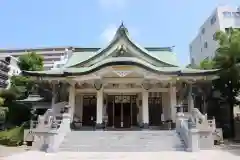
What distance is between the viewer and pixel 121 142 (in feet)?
46.6

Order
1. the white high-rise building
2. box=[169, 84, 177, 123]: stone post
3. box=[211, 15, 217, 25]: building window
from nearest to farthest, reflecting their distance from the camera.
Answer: box=[169, 84, 177, 123]: stone post → the white high-rise building → box=[211, 15, 217, 25]: building window

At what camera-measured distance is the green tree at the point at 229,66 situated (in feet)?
58.0

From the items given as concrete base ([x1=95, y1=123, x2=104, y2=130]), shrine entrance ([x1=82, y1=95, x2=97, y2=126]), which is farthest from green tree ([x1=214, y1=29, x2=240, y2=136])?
shrine entrance ([x1=82, y1=95, x2=97, y2=126])

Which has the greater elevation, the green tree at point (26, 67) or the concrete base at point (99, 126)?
the green tree at point (26, 67)

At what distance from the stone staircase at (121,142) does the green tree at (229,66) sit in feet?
19.2

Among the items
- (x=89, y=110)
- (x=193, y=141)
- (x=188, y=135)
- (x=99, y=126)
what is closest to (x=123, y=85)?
(x=89, y=110)

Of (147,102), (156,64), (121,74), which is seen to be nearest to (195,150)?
(147,102)

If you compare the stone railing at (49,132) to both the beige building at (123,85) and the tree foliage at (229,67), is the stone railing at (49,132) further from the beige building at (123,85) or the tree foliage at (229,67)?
the tree foliage at (229,67)

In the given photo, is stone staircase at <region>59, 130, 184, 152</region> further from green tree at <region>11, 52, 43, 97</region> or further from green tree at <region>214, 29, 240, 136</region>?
green tree at <region>11, 52, 43, 97</region>

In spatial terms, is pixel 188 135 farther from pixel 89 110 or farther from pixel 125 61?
pixel 89 110

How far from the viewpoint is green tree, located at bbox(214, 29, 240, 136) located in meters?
17.7

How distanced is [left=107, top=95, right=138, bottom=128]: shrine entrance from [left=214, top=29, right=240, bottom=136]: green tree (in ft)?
21.3

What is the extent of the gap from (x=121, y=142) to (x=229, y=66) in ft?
31.5

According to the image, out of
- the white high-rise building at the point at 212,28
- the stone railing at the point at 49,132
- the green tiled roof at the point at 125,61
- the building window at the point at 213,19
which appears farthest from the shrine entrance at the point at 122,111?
the building window at the point at 213,19
